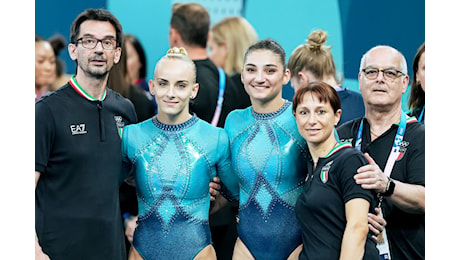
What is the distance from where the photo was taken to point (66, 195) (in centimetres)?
341

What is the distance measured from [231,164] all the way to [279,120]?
0.36 metres

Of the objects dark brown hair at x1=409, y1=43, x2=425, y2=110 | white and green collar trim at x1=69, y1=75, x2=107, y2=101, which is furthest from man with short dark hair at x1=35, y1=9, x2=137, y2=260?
dark brown hair at x1=409, y1=43, x2=425, y2=110

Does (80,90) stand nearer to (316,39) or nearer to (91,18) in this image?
(91,18)

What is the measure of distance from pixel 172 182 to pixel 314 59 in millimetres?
1611

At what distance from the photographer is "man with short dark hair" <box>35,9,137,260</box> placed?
3387 mm

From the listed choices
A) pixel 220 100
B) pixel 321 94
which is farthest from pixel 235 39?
pixel 321 94

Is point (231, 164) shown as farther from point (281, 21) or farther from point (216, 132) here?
point (281, 21)

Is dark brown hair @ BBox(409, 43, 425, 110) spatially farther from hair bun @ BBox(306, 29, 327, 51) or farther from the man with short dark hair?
the man with short dark hair

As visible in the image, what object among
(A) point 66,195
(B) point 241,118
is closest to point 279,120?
(B) point 241,118

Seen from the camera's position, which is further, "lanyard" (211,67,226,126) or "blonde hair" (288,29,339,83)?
"lanyard" (211,67,226,126)

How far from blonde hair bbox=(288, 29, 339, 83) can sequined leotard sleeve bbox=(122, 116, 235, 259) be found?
1.26 meters

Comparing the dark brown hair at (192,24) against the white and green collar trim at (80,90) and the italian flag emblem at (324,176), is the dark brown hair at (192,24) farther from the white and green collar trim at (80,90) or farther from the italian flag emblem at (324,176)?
the italian flag emblem at (324,176)

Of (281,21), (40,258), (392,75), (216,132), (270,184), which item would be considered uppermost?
(281,21)

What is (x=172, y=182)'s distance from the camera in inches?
Answer: 146
